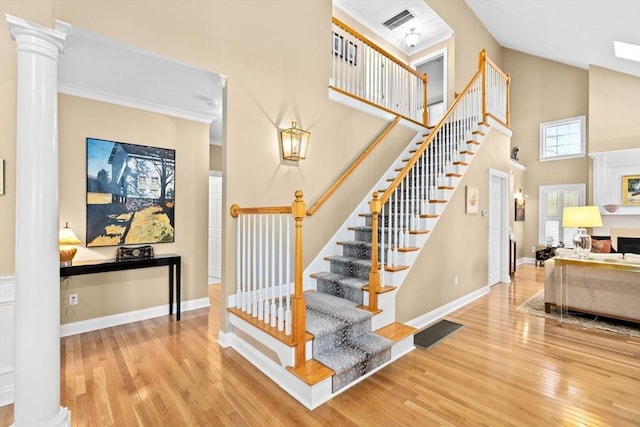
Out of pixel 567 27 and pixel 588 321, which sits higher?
pixel 567 27

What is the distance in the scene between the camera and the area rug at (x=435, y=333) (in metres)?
3.21

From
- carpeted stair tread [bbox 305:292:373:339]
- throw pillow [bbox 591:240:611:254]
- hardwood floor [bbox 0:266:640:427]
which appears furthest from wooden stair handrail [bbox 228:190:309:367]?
throw pillow [bbox 591:240:611:254]

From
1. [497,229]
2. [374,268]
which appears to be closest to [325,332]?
[374,268]

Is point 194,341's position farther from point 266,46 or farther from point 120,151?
point 266,46

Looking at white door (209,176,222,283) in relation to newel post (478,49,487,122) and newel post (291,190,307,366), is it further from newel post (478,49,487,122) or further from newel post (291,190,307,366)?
newel post (478,49,487,122)

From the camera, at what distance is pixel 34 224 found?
173cm

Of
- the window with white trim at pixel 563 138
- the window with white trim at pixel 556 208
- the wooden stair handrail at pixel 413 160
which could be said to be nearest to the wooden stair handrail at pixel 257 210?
the wooden stair handrail at pixel 413 160

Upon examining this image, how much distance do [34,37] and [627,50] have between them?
8.08m

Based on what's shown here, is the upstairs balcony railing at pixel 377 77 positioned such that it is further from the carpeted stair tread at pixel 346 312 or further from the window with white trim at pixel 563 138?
the window with white trim at pixel 563 138

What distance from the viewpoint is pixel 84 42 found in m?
2.46

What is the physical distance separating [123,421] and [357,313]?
6.34 ft

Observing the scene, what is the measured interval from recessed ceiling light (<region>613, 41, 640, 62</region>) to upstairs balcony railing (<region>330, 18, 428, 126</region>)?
3.26 meters

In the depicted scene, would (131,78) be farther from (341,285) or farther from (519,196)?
(519,196)

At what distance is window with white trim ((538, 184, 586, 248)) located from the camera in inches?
299
